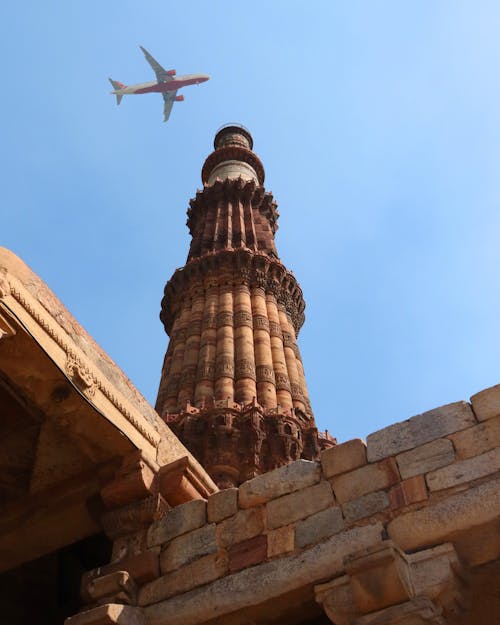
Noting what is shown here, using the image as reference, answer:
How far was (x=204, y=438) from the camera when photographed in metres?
13.7

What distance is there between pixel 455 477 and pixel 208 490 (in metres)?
1.96

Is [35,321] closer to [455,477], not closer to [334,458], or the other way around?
[334,458]

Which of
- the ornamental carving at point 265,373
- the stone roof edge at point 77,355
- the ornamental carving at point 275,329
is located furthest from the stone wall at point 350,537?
the ornamental carving at point 275,329

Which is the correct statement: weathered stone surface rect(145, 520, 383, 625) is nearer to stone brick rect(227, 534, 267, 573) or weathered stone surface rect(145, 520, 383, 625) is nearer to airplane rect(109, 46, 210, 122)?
stone brick rect(227, 534, 267, 573)

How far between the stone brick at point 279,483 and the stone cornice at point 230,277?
1475cm

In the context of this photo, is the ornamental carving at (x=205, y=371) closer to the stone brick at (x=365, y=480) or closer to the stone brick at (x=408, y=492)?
the stone brick at (x=365, y=480)

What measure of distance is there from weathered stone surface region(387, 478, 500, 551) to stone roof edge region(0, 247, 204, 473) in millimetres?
1906

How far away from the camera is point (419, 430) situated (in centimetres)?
405

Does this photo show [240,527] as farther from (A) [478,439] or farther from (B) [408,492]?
(A) [478,439]

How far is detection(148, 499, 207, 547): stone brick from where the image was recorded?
177 inches

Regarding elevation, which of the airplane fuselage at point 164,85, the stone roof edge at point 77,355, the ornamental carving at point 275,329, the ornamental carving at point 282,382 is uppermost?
the airplane fuselage at point 164,85

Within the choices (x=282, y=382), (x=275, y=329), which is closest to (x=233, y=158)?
(x=275, y=329)

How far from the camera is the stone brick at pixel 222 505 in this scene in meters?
4.39

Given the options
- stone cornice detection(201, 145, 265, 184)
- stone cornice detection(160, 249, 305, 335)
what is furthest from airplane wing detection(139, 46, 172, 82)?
stone cornice detection(160, 249, 305, 335)
